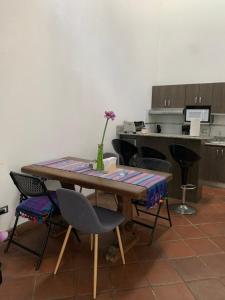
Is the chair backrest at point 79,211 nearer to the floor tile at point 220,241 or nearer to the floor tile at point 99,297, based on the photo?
the floor tile at point 99,297

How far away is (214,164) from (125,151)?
1.92 m

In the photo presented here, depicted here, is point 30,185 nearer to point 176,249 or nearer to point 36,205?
point 36,205

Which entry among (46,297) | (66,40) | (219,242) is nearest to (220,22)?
(66,40)

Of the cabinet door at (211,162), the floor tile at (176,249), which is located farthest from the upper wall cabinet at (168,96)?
the floor tile at (176,249)

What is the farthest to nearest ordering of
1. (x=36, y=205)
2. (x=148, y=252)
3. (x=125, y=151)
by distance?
(x=125, y=151)
(x=148, y=252)
(x=36, y=205)

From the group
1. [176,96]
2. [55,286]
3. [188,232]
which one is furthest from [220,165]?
[55,286]

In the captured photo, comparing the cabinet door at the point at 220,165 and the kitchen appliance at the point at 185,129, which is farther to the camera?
the kitchen appliance at the point at 185,129

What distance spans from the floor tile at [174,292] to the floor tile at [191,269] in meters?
0.14

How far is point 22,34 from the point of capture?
9.20ft

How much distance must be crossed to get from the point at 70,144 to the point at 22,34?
1539 millimetres

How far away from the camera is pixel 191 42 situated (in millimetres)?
5484

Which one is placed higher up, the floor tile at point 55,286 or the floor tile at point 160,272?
the floor tile at point 160,272

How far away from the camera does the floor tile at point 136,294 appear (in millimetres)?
1963

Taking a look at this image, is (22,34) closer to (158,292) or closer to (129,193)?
(129,193)
